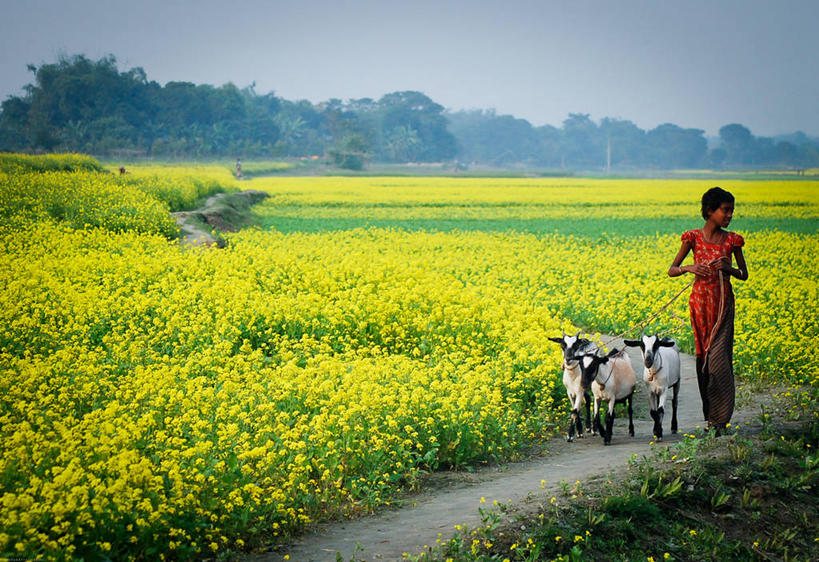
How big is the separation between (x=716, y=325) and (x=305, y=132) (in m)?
108

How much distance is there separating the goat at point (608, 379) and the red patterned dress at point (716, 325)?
725 millimetres

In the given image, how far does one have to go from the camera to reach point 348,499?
5996 mm

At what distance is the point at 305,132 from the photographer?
111 metres

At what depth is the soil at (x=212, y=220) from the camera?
739 inches

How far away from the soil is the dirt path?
11.2m

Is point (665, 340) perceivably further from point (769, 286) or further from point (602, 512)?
point (769, 286)

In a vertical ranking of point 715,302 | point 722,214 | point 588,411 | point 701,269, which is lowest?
point 588,411

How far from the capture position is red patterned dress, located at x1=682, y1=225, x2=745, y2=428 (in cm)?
700

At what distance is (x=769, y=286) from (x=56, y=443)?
13.0 meters

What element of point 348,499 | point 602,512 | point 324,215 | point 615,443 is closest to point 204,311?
point 348,499

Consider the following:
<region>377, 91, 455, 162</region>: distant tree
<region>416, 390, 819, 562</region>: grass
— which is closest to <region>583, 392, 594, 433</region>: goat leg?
<region>416, 390, 819, 562</region>: grass

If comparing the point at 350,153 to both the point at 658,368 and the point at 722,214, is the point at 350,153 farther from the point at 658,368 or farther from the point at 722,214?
the point at 722,214

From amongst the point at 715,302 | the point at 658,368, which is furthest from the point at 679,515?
the point at 715,302

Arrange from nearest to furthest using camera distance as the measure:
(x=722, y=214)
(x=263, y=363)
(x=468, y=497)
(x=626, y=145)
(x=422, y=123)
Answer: (x=468, y=497)
(x=722, y=214)
(x=263, y=363)
(x=422, y=123)
(x=626, y=145)
